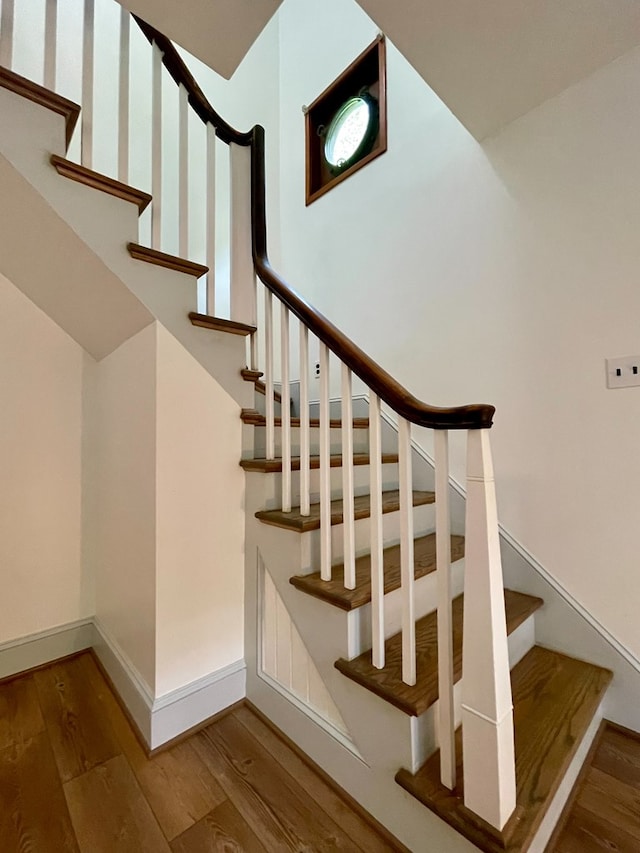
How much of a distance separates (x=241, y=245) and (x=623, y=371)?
1601 millimetres

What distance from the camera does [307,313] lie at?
4.21 ft

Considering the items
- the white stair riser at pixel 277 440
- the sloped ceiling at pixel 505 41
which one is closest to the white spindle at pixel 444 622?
the white stair riser at pixel 277 440

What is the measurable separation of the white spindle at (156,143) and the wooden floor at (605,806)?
2.20 m

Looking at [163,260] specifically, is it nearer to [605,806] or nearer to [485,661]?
[485,661]

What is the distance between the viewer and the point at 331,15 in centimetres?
253

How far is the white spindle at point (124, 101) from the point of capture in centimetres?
129

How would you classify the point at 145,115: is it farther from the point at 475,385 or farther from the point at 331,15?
the point at 475,385

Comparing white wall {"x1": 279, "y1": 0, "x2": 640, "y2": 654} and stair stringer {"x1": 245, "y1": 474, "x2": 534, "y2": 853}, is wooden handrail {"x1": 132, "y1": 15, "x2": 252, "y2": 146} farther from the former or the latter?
stair stringer {"x1": 245, "y1": 474, "x2": 534, "y2": 853}

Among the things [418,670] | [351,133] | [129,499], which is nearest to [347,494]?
[418,670]

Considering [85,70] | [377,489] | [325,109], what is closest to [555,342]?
[377,489]

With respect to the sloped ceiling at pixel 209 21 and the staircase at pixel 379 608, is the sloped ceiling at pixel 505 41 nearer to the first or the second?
the sloped ceiling at pixel 209 21

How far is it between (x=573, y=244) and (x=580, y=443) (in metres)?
0.78

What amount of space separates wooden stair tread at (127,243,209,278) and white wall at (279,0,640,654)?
3.72 feet

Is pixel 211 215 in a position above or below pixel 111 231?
A: above
